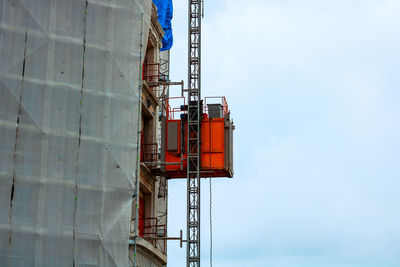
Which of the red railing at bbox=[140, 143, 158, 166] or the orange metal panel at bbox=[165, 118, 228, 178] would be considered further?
the orange metal panel at bbox=[165, 118, 228, 178]

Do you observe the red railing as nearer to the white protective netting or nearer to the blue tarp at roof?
the blue tarp at roof

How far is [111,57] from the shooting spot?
3459cm

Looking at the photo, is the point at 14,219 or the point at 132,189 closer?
the point at 14,219

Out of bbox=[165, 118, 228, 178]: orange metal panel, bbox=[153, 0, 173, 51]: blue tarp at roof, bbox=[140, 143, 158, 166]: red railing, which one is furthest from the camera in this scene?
bbox=[153, 0, 173, 51]: blue tarp at roof

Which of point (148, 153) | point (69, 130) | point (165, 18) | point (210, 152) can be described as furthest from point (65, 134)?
point (165, 18)

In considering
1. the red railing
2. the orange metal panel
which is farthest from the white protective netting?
the orange metal panel

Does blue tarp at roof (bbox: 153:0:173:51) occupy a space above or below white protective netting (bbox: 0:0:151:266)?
above

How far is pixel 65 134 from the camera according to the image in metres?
32.5

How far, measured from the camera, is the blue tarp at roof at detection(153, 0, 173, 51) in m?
55.6

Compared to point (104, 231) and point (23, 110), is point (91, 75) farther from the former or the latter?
point (104, 231)

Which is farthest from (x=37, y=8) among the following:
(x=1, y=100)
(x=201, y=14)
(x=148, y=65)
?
(x=201, y=14)

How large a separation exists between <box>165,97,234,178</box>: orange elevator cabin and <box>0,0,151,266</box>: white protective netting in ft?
58.4

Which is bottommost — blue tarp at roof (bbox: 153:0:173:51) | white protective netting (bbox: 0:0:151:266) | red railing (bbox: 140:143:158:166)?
white protective netting (bbox: 0:0:151:266)

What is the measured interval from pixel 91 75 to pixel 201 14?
28218 mm
